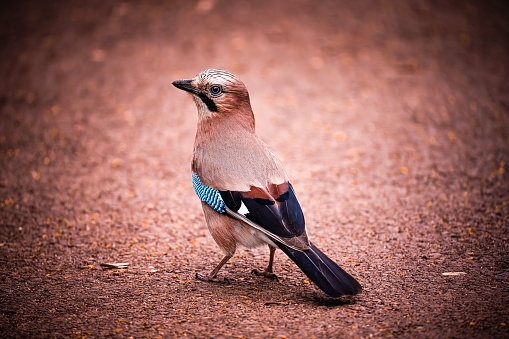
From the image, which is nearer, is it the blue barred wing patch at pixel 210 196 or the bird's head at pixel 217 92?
the blue barred wing patch at pixel 210 196

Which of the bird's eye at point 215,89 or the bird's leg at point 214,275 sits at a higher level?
the bird's eye at point 215,89

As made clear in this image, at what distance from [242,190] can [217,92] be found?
80 cm

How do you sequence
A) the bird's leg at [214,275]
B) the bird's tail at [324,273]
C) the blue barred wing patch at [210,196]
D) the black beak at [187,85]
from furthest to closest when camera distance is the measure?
the black beak at [187,85] < the bird's leg at [214,275] < the blue barred wing patch at [210,196] < the bird's tail at [324,273]

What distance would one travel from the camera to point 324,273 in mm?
3803

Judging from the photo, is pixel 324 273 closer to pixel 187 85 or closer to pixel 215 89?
pixel 215 89

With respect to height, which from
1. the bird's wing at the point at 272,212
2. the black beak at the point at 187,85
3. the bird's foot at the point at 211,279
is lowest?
the bird's foot at the point at 211,279

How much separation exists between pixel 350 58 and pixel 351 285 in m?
5.93

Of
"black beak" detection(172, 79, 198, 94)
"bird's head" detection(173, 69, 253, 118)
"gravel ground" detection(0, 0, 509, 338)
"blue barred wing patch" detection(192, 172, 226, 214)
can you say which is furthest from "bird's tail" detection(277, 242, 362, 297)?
"black beak" detection(172, 79, 198, 94)

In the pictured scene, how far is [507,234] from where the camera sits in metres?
4.97

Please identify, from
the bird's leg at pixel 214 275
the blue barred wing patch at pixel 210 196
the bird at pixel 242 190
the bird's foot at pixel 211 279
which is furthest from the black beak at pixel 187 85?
the bird's foot at pixel 211 279

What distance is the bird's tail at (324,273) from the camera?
378cm

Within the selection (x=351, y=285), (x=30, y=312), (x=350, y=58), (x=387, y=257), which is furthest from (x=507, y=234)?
(x=350, y=58)

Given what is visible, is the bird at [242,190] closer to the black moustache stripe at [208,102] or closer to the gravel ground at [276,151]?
the black moustache stripe at [208,102]

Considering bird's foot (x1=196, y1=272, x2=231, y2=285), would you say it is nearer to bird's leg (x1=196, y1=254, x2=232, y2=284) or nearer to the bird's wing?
bird's leg (x1=196, y1=254, x2=232, y2=284)
